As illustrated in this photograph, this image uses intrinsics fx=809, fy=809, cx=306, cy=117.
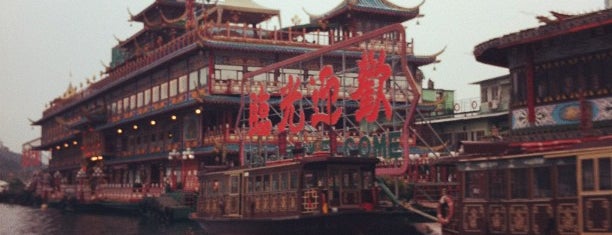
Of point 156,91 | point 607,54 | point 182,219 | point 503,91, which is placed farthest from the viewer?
point 156,91

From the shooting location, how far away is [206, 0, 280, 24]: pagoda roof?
180ft

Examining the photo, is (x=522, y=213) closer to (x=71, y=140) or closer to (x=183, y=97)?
(x=183, y=97)

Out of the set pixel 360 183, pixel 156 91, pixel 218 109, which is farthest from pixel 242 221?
pixel 156 91

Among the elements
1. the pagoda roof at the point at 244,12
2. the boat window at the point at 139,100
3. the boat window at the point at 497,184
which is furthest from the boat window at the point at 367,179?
the boat window at the point at 139,100

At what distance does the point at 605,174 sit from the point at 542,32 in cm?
640

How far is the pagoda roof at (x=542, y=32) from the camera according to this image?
2039 centimetres

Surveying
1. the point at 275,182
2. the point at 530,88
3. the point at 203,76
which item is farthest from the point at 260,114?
the point at 530,88

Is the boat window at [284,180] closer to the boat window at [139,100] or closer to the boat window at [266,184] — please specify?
the boat window at [266,184]

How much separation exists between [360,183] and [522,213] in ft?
29.5

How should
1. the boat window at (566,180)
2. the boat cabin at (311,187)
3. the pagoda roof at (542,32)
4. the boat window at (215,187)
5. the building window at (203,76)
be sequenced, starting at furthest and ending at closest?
the building window at (203,76) < the boat window at (215,187) < the boat cabin at (311,187) < the pagoda roof at (542,32) < the boat window at (566,180)

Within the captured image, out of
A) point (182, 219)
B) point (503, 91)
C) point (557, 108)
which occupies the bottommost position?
point (182, 219)

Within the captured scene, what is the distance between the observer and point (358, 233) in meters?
25.4

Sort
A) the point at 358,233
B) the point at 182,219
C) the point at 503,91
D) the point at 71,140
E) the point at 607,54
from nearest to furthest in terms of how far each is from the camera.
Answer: the point at 607,54
the point at 358,233
the point at 182,219
the point at 503,91
the point at 71,140

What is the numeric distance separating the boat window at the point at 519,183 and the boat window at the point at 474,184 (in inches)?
34.9
